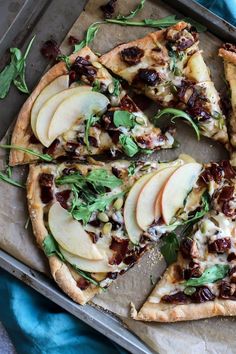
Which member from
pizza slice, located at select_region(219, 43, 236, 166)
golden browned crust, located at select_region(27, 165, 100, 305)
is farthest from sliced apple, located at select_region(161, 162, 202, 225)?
golden browned crust, located at select_region(27, 165, 100, 305)

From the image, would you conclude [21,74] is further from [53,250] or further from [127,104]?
[53,250]

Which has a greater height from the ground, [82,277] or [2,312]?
[82,277]

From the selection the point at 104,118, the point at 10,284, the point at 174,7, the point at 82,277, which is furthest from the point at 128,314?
the point at 174,7

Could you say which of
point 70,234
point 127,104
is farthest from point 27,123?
point 70,234

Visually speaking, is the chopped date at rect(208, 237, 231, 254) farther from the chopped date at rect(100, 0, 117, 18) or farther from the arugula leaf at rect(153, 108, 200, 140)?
the chopped date at rect(100, 0, 117, 18)

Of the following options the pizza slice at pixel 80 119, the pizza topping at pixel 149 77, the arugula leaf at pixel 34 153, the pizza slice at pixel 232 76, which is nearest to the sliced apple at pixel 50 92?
the pizza slice at pixel 80 119

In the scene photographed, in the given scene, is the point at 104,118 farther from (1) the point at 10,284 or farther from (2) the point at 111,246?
(1) the point at 10,284
